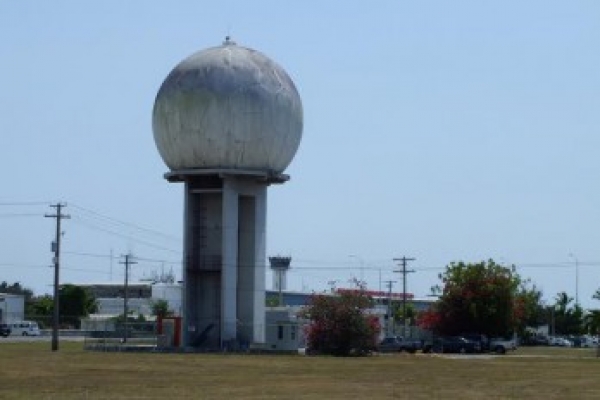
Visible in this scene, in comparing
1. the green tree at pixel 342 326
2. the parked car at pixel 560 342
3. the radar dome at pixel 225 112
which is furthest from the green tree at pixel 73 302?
the green tree at pixel 342 326

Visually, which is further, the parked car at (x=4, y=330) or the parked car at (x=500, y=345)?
the parked car at (x=4, y=330)

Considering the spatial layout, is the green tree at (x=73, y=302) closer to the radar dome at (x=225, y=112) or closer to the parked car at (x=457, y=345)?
the parked car at (x=457, y=345)

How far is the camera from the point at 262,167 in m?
80.3

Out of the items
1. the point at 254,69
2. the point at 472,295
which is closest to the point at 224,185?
the point at 254,69

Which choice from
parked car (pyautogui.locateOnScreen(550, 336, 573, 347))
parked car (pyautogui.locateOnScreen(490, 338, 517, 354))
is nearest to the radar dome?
parked car (pyautogui.locateOnScreen(490, 338, 517, 354))

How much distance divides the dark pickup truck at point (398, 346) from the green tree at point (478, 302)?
840 cm

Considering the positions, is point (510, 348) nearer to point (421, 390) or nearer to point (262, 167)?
point (262, 167)

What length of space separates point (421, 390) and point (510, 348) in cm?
6268

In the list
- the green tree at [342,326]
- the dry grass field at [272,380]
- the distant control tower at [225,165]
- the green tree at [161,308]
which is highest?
the distant control tower at [225,165]

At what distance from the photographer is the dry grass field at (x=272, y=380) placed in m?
35.5

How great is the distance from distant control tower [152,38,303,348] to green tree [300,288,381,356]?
3.84m

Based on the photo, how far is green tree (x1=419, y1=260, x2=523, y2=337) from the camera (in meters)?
97.7

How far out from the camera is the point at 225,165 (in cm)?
7944

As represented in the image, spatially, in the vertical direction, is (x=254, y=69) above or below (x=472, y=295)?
above
